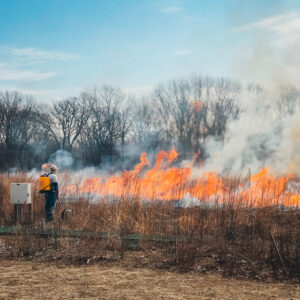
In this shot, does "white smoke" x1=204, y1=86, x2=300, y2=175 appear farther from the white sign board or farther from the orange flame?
the white sign board

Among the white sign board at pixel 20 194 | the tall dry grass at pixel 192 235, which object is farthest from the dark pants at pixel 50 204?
the tall dry grass at pixel 192 235

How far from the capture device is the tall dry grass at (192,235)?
7824 millimetres

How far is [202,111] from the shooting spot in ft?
130

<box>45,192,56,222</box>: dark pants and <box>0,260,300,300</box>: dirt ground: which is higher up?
<box>45,192,56,222</box>: dark pants

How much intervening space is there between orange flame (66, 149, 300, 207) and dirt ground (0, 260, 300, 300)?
3.10m

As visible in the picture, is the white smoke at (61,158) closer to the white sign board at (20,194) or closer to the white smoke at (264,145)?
the white smoke at (264,145)

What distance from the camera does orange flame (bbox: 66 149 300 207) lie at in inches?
417

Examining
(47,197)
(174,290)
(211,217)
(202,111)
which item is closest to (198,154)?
(202,111)

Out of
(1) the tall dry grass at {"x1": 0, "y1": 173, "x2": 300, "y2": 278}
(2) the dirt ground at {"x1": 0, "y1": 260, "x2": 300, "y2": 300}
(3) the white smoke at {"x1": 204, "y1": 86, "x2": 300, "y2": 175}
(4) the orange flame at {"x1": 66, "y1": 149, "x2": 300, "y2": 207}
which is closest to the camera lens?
(2) the dirt ground at {"x1": 0, "y1": 260, "x2": 300, "y2": 300}

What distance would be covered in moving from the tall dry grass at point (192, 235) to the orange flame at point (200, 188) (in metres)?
0.24

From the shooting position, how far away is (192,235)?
8.38 m

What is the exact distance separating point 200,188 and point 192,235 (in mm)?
6075

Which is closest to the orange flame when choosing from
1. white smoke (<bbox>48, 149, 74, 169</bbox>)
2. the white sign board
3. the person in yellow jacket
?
the person in yellow jacket

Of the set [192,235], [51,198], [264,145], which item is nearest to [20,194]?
[51,198]
